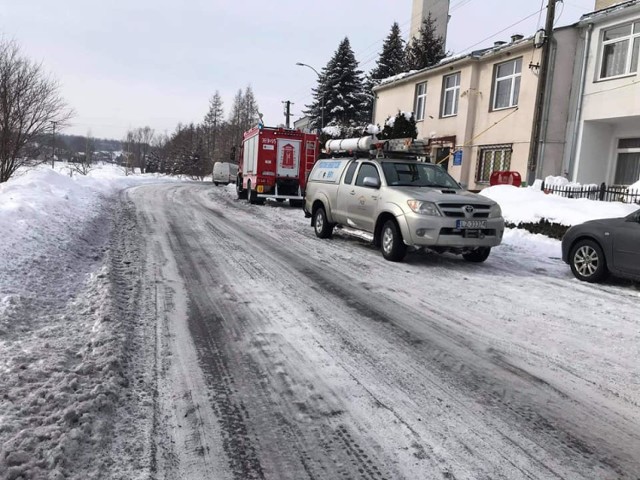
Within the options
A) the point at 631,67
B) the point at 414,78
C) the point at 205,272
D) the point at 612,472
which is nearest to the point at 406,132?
the point at 414,78

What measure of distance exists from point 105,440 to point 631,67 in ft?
63.5

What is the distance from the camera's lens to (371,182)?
380 inches

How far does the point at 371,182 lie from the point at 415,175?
866 millimetres

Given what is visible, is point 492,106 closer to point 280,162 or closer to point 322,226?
point 280,162

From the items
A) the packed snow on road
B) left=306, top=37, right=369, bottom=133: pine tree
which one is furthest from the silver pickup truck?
left=306, top=37, right=369, bottom=133: pine tree

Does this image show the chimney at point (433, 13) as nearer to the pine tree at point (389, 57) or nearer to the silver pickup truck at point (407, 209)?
the pine tree at point (389, 57)

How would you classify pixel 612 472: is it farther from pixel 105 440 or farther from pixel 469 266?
pixel 469 266

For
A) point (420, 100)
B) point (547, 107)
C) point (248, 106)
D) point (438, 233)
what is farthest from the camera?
point (248, 106)

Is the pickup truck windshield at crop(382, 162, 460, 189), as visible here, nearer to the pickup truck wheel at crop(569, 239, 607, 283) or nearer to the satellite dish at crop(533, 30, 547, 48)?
the pickup truck wheel at crop(569, 239, 607, 283)

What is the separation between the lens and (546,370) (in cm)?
414

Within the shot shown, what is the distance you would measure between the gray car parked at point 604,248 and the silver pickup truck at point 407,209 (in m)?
1.22

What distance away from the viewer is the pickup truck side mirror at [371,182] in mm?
9531

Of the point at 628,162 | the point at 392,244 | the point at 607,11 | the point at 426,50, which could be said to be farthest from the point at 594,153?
the point at 426,50

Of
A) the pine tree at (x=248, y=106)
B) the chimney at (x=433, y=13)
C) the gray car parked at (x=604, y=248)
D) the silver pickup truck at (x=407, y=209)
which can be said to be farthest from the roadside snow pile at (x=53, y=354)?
the pine tree at (x=248, y=106)
